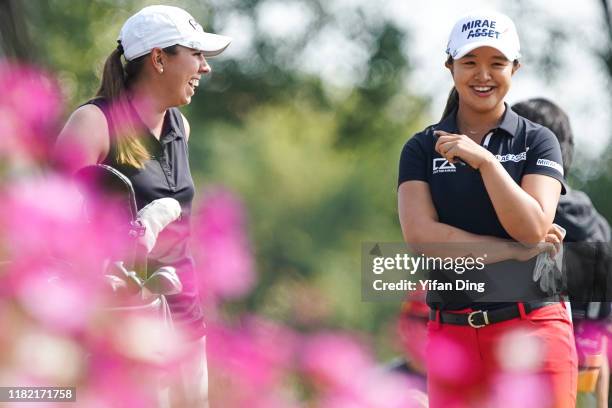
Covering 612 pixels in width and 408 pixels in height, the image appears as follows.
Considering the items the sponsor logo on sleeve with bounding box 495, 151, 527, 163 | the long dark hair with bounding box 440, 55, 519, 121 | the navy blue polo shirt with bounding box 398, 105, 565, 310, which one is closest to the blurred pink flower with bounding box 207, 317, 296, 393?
the navy blue polo shirt with bounding box 398, 105, 565, 310

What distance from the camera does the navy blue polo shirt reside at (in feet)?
8.99

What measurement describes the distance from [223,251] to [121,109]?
1.06m

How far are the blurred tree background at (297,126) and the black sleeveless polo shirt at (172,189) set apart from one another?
137 millimetres

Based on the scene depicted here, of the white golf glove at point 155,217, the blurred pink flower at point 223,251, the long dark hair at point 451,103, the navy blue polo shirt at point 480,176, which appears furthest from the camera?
the long dark hair at point 451,103

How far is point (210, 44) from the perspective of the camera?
9.34ft

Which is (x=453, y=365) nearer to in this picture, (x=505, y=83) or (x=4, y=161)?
(x=505, y=83)

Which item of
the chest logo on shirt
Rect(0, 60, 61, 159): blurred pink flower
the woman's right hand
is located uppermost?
the chest logo on shirt

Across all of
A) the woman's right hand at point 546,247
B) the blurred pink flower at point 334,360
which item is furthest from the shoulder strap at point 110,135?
the blurred pink flower at point 334,360

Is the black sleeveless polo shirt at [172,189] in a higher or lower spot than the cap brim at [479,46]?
lower

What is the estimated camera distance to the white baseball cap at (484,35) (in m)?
2.79

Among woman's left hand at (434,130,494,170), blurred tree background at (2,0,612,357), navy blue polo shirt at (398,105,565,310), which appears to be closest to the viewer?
woman's left hand at (434,130,494,170)

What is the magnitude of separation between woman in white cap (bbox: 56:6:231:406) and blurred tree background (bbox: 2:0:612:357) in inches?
6.4

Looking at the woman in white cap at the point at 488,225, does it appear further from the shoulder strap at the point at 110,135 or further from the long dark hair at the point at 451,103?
the shoulder strap at the point at 110,135

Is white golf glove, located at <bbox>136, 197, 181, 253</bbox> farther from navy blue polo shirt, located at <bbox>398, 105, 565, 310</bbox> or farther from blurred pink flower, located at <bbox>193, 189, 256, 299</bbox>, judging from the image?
navy blue polo shirt, located at <bbox>398, 105, 565, 310</bbox>
